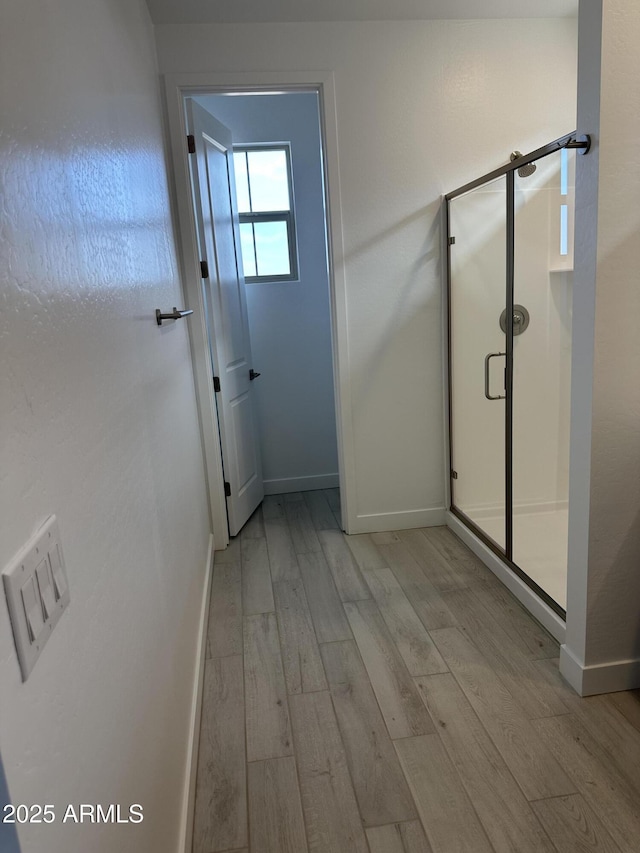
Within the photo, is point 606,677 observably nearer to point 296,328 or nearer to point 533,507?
point 533,507

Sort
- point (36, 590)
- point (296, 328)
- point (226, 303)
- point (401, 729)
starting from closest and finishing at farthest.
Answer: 1. point (36, 590)
2. point (401, 729)
3. point (226, 303)
4. point (296, 328)

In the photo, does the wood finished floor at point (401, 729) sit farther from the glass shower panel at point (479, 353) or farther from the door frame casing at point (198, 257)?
the door frame casing at point (198, 257)

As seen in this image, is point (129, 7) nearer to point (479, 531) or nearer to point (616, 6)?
point (616, 6)

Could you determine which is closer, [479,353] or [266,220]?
[479,353]

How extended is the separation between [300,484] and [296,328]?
1.11m

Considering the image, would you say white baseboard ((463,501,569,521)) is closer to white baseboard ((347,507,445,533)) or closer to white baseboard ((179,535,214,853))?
white baseboard ((347,507,445,533))

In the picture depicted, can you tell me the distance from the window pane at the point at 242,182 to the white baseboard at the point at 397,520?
7.26 ft

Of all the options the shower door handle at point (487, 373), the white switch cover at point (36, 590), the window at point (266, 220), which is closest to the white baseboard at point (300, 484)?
the window at point (266, 220)

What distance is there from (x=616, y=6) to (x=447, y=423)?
6.91ft

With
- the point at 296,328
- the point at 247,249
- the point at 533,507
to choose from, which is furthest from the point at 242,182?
the point at 533,507

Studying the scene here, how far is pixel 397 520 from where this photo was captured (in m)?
3.49

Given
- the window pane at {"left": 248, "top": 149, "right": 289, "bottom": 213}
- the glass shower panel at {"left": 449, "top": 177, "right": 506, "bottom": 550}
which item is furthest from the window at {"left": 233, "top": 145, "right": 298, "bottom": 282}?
the glass shower panel at {"left": 449, "top": 177, "right": 506, "bottom": 550}

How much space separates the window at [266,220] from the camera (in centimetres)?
399

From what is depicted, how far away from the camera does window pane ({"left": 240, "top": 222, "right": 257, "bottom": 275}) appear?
4066mm
